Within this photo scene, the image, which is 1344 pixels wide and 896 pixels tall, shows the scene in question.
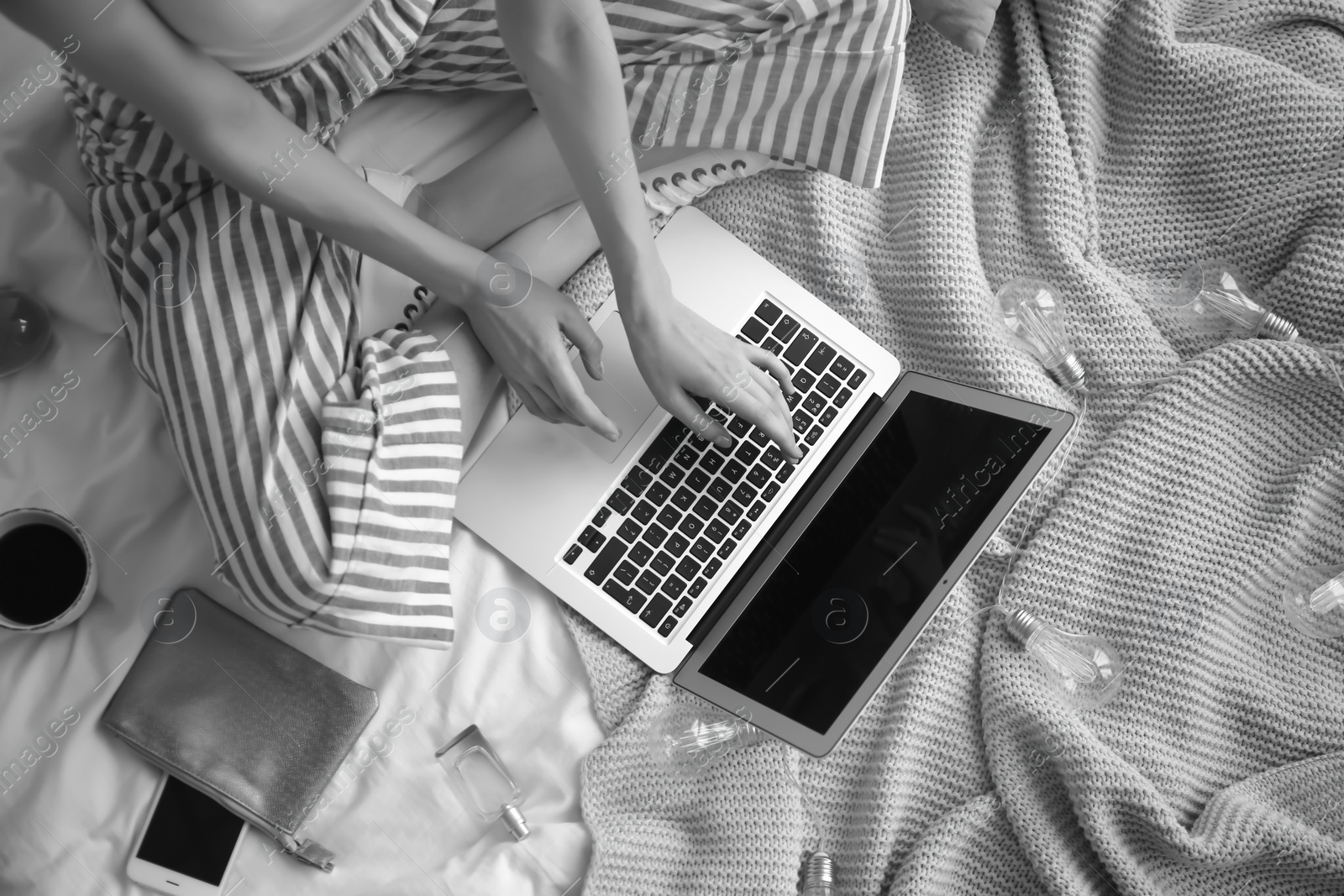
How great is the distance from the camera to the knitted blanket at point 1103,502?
2.84 ft

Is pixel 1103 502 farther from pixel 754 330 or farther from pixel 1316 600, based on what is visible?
pixel 754 330

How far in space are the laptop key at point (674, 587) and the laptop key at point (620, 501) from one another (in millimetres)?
75

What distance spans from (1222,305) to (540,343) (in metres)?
0.68

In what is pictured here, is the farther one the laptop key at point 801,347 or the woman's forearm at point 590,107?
the laptop key at point 801,347

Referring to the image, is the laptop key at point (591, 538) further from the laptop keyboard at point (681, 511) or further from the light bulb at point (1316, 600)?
the light bulb at point (1316, 600)

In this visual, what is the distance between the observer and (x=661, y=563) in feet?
2.94

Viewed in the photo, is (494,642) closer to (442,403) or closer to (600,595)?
(600,595)

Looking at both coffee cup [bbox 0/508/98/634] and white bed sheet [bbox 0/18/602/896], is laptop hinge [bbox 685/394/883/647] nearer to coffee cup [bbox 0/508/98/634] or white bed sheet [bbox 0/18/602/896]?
white bed sheet [bbox 0/18/602/896]

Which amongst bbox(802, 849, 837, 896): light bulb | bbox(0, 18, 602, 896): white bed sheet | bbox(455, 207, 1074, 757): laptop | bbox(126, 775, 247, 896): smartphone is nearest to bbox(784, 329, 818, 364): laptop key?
bbox(455, 207, 1074, 757): laptop

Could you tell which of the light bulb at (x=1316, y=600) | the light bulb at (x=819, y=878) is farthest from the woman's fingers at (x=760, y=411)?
the light bulb at (x=1316, y=600)

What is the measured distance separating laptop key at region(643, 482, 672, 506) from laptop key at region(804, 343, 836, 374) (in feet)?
0.60

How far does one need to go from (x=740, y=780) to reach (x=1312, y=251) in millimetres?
744

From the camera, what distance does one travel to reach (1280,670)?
894 mm

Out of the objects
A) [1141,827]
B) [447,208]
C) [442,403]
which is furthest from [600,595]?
[1141,827]
